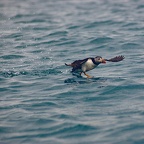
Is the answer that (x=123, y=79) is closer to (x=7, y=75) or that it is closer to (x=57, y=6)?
(x=7, y=75)

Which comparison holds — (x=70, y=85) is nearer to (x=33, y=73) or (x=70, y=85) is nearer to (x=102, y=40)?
(x=33, y=73)

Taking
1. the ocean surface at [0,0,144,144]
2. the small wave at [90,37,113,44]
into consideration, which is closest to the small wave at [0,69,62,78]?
the ocean surface at [0,0,144,144]

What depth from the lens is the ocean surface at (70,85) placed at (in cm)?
800

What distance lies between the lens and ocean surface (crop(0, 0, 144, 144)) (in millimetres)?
8000

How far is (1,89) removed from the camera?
1105 centimetres

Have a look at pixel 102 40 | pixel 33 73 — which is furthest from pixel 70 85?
pixel 102 40

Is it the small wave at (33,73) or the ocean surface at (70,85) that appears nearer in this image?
the ocean surface at (70,85)

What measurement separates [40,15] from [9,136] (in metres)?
19.4

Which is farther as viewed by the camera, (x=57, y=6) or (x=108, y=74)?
(x=57, y=6)

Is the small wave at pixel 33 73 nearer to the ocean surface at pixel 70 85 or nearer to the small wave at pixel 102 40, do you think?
the ocean surface at pixel 70 85

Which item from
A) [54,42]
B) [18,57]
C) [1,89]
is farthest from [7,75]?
[54,42]

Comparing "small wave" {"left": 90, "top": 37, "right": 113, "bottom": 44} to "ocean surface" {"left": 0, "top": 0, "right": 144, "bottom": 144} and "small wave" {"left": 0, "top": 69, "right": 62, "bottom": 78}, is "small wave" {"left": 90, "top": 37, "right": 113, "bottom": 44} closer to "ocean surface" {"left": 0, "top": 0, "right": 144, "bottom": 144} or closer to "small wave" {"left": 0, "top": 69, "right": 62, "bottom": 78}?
"ocean surface" {"left": 0, "top": 0, "right": 144, "bottom": 144}

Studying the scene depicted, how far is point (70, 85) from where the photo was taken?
1102 cm

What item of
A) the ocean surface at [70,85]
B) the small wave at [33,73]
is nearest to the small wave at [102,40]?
the ocean surface at [70,85]
